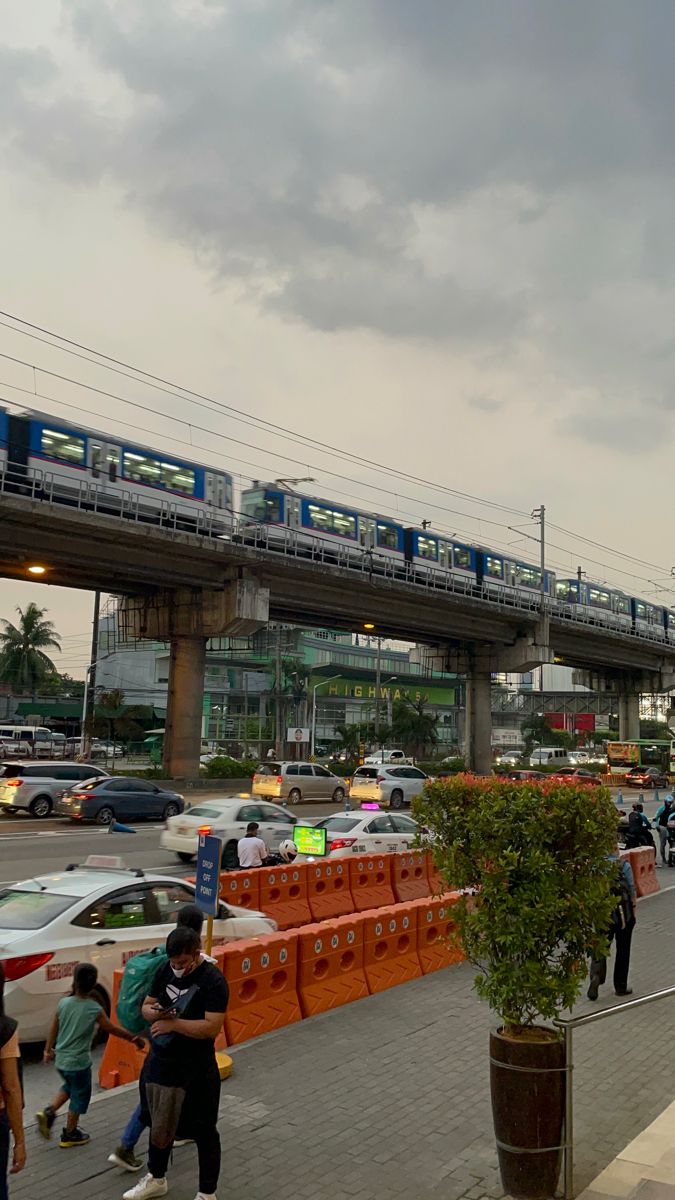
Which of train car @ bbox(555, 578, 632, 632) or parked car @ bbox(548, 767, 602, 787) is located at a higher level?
train car @ bbox(555, 578, 632, 632)

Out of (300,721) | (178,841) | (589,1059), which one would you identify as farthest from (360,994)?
(300,721)

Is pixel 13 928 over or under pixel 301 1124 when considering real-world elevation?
over

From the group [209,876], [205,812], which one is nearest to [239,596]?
[205,812]

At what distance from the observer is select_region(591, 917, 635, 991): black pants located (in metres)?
9.92

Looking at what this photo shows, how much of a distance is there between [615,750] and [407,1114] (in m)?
64.8

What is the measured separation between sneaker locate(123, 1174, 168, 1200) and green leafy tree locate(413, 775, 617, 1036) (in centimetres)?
211

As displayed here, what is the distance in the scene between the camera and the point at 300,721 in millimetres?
97812

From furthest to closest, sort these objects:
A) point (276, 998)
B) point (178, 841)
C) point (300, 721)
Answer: point (300, 721) → point (178, 841) → point (276, 998)

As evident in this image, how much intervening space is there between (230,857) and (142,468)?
20695mm

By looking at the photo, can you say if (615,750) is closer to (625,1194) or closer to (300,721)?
(300,721)

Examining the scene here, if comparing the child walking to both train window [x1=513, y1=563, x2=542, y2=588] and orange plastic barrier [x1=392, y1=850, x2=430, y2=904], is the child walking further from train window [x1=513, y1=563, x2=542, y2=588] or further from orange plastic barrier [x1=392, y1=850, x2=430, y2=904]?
train window [x1=513, y1=563, x2=542, y2=588]

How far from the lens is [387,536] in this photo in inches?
1903

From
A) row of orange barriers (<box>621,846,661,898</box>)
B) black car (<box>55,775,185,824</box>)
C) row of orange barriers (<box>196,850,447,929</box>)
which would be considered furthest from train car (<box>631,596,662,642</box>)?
row of orange barriers (<box>196,850,447,929</box>)

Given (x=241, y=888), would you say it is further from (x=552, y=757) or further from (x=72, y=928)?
(x=552, y=757)
